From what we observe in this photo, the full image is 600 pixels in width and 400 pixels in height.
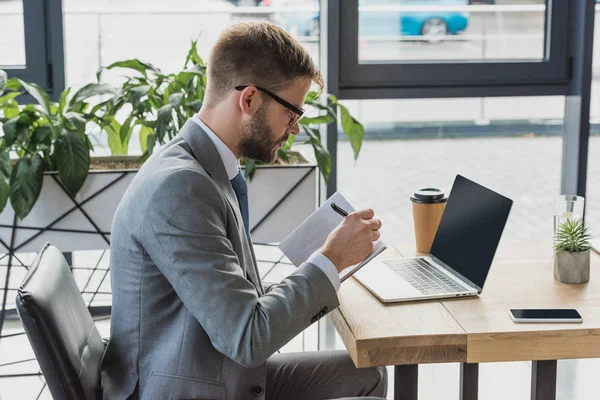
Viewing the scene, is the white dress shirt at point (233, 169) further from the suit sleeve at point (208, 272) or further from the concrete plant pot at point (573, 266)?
the concrete plant pot at point (573, 266)

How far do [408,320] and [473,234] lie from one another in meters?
0.31

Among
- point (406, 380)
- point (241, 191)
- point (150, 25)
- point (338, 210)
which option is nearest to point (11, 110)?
point (150, 25)

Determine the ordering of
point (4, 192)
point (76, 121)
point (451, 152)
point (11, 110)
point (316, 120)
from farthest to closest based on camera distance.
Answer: point (451, 152), point (316, 120), point (11, 110), point (76, 121), point (4, 192)

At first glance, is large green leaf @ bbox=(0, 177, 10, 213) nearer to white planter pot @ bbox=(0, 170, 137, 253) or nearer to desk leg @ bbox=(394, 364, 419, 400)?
white planter pot @ bbox=(0, 170, 137, 253)

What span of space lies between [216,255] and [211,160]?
24cm

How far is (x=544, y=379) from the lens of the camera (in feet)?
5.76

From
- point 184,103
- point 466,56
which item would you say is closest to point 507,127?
point 466,56

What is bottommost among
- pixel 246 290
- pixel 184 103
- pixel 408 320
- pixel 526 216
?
pixel 526 216

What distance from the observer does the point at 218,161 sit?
1.67 m

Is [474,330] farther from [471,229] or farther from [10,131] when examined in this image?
[10,131]

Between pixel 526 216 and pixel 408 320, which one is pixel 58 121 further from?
pixel 526 216

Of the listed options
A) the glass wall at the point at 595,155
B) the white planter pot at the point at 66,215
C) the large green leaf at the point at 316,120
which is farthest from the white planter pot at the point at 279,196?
the glass wall at the point at 595,155

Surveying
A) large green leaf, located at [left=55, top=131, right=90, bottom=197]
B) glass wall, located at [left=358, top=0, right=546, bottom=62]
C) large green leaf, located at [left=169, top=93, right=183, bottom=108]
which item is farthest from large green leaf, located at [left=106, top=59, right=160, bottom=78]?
glass wall, located at [left=358, top=0, right=546, bottom=62]

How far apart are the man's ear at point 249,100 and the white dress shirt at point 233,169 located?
0.27 ft
